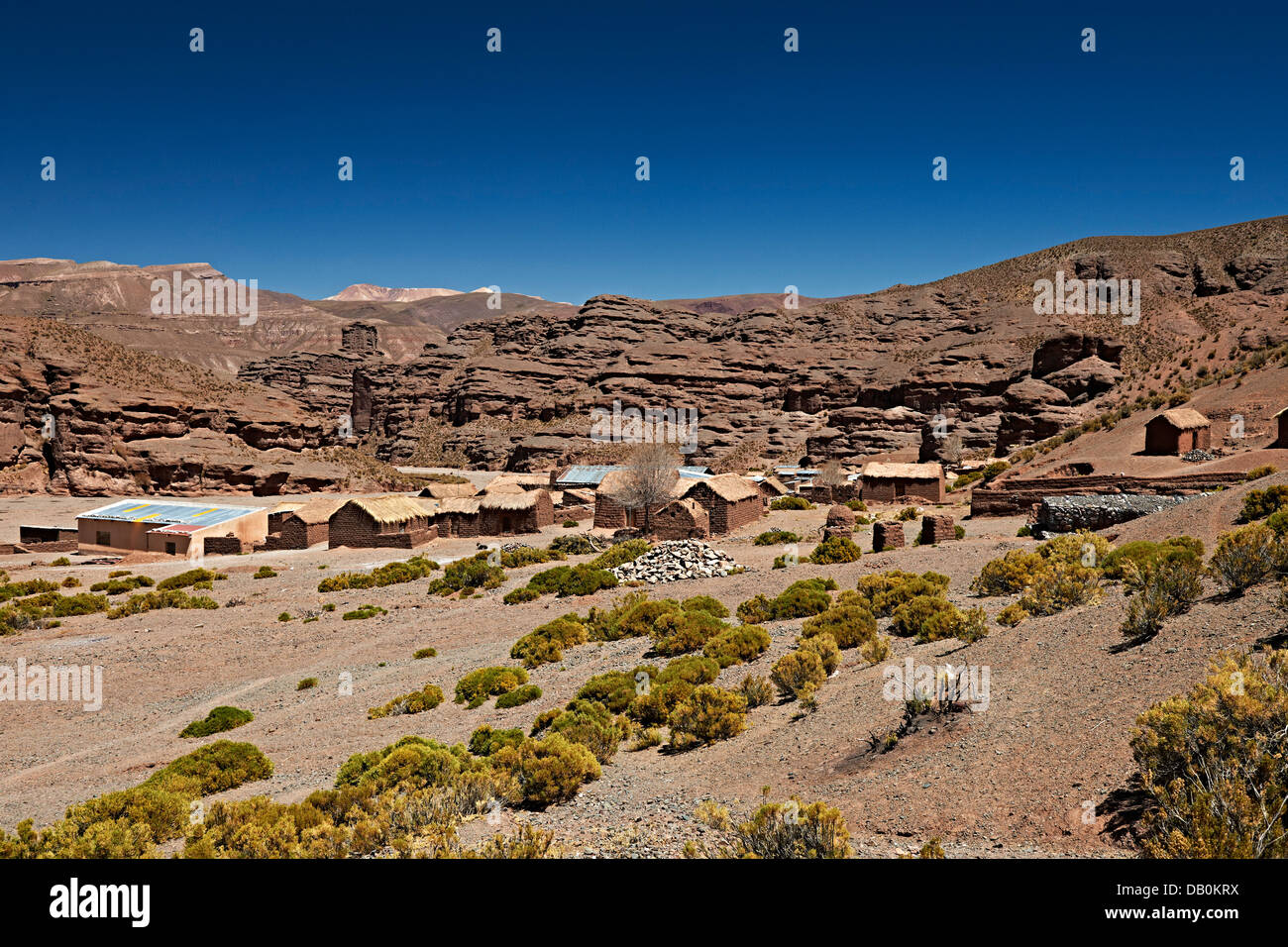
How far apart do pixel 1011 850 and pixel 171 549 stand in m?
38.4

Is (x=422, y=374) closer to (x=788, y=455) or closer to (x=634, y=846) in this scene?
(x=788, y=455)

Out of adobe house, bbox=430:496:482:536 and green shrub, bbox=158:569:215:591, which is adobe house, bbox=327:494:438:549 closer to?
adobe house, bbox=430:496:482:536

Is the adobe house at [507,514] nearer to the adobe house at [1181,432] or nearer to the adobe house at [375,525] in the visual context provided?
the adobe house at [375,525]

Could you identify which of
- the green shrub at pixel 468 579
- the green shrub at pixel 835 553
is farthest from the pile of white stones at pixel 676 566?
the green shrub at pixel 468 579

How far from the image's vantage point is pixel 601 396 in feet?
327

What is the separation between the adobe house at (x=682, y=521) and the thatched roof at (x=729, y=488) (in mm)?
1604

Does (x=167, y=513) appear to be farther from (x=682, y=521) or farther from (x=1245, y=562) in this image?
(x=1245, y=562)

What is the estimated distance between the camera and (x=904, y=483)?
41.0 meters

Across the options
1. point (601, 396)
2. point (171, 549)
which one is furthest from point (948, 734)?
point (601, 396)

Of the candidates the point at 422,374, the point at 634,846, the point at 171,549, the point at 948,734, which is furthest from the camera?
the point at 422,374

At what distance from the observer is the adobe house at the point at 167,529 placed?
34.0m
